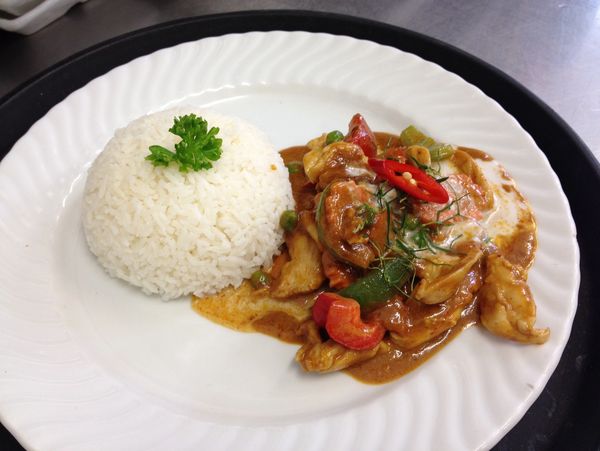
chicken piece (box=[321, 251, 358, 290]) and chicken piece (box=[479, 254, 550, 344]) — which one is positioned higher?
chicken piece (box=[479, 254, 550, 344])

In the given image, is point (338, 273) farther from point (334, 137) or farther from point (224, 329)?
point (334, 137)

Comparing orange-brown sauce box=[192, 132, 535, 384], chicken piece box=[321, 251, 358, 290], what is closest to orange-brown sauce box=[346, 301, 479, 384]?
orange-brown sauce box=[192, 132, 535, 384]

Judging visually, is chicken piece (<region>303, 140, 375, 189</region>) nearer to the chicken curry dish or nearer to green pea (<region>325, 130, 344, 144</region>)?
the chicken curry dish

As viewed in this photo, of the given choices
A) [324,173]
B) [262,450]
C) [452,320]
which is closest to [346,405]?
[262,450]

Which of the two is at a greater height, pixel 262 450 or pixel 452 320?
pixel 452 320

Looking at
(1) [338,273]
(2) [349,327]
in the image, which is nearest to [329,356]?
(2) [349,327]

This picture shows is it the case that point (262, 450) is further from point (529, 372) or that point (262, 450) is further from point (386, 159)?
point (386, 159)

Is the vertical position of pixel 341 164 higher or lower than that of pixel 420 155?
lower
